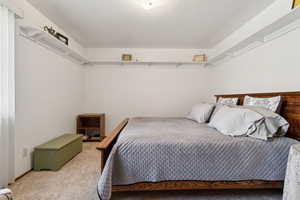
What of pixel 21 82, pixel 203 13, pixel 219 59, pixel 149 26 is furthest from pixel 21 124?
pixel 219 59

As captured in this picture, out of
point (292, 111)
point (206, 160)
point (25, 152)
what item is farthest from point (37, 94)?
point (292, 111)

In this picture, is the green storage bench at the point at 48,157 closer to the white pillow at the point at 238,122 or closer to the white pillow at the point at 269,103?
the white pillow at the point at 238,122

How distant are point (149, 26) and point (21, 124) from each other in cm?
256

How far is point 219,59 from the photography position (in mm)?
3641

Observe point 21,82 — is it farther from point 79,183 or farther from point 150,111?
point 150,111

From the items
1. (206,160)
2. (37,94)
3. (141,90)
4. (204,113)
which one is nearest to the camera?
(206,160)

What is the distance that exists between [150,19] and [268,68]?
2.00 metres

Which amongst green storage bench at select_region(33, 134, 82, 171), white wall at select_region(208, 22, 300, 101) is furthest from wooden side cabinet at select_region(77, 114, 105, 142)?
white wall at select_region(208, 22, 300, 101)

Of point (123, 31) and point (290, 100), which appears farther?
point (123, 31)

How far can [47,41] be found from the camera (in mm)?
2537

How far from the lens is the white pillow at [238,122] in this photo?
69.5 inches

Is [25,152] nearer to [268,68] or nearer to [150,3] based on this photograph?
[150,3]

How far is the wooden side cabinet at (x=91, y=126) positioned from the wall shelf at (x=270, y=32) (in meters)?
3.29

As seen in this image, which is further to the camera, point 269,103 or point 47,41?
point 47,41
